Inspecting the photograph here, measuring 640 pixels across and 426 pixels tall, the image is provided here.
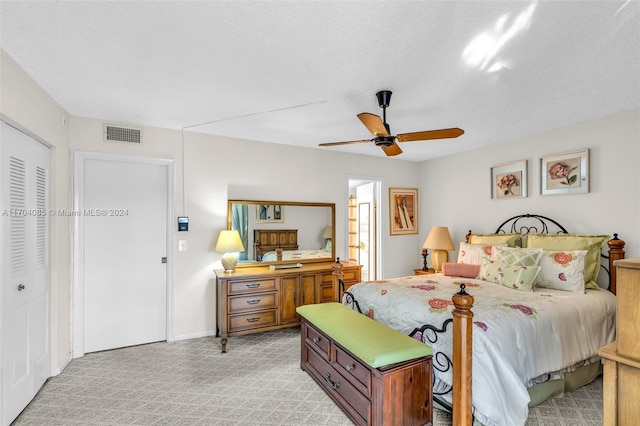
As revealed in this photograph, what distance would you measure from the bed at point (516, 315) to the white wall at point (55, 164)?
9.11ft

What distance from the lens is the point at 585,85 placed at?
245 cm

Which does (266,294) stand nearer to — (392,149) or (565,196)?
(392,149)

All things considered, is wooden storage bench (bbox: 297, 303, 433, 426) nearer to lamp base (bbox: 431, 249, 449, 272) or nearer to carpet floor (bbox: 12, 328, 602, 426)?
carpet floor (bbox: 12, 328, 602, 426)

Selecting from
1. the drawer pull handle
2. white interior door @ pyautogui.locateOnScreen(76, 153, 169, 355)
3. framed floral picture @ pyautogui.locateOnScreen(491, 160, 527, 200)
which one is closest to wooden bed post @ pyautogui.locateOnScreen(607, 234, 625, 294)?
framed floral picture @ pyautogui.locateOnScreen(491, 160, 527, 200)

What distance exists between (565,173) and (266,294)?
3680mm

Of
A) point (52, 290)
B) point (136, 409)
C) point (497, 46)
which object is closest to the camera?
point (497, 46)

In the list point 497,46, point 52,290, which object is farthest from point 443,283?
point 52,290

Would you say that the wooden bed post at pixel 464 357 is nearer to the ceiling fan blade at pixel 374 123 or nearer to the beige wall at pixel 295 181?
the ceiling fan blade at pixel 374 123

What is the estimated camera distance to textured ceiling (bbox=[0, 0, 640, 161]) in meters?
1.62

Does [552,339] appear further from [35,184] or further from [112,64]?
[35,184]

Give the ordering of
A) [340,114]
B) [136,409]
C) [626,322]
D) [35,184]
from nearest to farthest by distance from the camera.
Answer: [626,322] < [136,409] < [35,184] < [340,114]

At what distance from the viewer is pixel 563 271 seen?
2881 mm

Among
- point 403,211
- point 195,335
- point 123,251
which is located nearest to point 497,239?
point 403,211

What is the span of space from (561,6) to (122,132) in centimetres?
386
